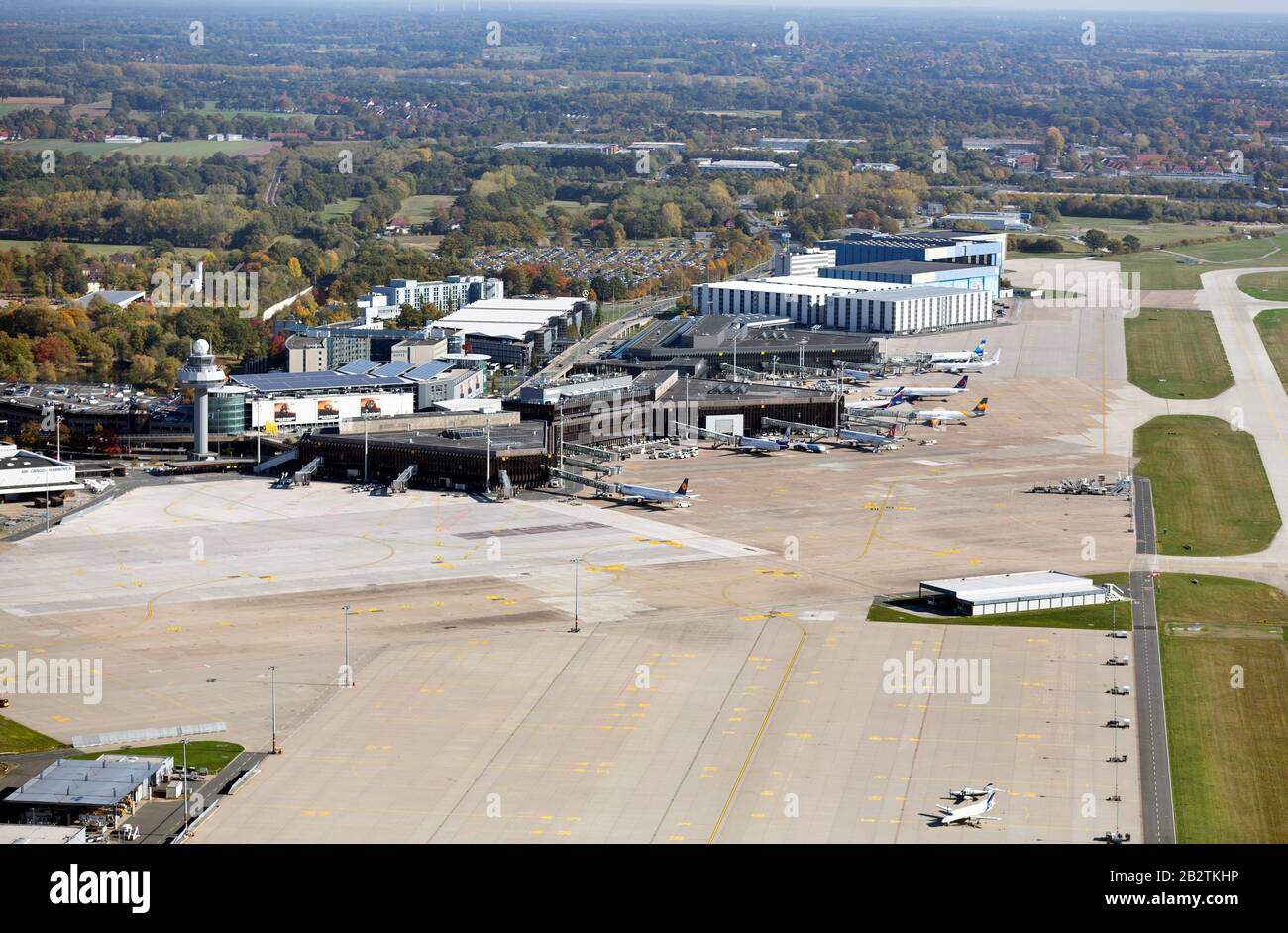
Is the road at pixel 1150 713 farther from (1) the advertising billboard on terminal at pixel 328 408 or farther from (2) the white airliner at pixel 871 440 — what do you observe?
(1) the advertising billboard on terminal at pixel 328 408

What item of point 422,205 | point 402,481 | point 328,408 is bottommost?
point 402,481

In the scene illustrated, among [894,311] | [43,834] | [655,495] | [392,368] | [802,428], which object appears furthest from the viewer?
[894,311]

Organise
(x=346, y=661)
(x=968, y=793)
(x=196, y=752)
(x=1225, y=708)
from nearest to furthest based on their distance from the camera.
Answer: (x=968, y=793), (x=196, y=752), (x=1225, y=708), (x=346, y=661)

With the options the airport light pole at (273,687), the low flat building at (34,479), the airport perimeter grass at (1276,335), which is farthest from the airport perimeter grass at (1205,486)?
the low flat building at (34,479)

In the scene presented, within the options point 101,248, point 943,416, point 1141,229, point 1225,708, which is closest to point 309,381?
point 943,416

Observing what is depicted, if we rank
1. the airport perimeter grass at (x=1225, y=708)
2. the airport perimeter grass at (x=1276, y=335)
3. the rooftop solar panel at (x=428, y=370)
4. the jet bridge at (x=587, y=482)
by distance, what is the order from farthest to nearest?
the airport perimeter grass at (x=1276, y=335) < the rooftop solar panel at (x=428, y=370) < the jet bridge at (x=587, y=482) < the airport perimeter grass at (x=1225, y=708)

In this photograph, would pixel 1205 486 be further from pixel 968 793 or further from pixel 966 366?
pixel 968 793

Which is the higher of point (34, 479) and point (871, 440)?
point (871, 440)
